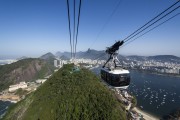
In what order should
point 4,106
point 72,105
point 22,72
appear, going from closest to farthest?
1. point 72,105
2. point 4,106
3. point 22,72

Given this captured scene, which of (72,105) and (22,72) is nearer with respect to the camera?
(72,105)

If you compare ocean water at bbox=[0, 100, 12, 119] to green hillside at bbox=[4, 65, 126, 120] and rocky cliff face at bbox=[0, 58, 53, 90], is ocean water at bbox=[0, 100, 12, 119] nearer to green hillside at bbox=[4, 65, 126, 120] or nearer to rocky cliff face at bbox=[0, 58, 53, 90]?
green hillside at bbox=[4, 65, 126, 120]

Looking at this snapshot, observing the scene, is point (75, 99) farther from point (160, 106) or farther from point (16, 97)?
point (16, 97)

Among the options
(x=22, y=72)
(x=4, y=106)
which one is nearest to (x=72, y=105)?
(x=4, y=106)

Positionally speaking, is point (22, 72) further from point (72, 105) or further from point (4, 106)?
point (72, 105)

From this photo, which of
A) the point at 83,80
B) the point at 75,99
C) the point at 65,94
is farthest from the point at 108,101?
the point at 83,80

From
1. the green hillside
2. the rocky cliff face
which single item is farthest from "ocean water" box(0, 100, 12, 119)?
the rocky cliff face

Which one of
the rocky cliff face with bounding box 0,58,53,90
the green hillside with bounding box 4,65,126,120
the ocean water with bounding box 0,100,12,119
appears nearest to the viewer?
the green hillside with bounding box 4,65,126,120

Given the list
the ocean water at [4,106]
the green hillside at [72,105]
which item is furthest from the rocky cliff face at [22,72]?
A: the green hillside at [72,105]
